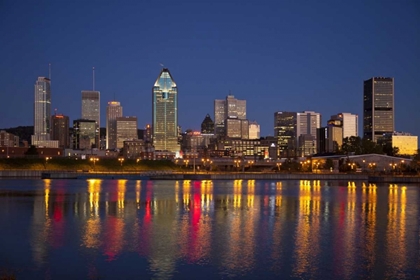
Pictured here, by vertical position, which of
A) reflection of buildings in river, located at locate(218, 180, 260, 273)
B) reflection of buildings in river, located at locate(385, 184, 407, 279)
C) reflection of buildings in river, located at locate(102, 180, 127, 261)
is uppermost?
reflection of buildings in river, located at locate(102, 180, 127, 261)

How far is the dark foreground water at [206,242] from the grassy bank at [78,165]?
107 meters

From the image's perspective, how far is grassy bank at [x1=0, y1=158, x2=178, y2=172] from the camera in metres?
154

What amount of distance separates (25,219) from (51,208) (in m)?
8.77

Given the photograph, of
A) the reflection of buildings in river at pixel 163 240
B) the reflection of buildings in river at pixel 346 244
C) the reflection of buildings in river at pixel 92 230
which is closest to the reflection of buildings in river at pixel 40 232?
the reflection of buildings in river at pixel 92 230

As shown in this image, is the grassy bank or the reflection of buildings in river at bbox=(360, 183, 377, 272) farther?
the grassy bank

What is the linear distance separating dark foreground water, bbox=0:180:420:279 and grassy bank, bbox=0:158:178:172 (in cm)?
10653

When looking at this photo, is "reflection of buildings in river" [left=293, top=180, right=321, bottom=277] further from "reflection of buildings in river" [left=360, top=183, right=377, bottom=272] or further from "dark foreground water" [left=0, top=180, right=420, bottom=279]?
"reflection of buildings in river" [left=360, top=183, right=377, bottom=272]

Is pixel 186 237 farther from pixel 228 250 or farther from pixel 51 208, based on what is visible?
pixel 51 208

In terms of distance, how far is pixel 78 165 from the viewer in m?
170

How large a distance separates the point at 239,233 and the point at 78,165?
140006mm

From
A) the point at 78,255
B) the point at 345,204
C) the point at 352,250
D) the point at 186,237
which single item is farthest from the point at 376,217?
the point at 78,255

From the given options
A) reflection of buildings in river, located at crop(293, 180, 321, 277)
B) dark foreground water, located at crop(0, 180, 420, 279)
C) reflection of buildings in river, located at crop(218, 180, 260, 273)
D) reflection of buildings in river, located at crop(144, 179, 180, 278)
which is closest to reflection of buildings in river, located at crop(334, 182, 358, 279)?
dark foreground water, located at crop(0, 180, 420, 279)

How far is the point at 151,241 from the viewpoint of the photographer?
1293 inches

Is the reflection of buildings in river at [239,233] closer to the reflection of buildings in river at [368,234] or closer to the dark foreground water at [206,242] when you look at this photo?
the dark foreground water at [206,242]
